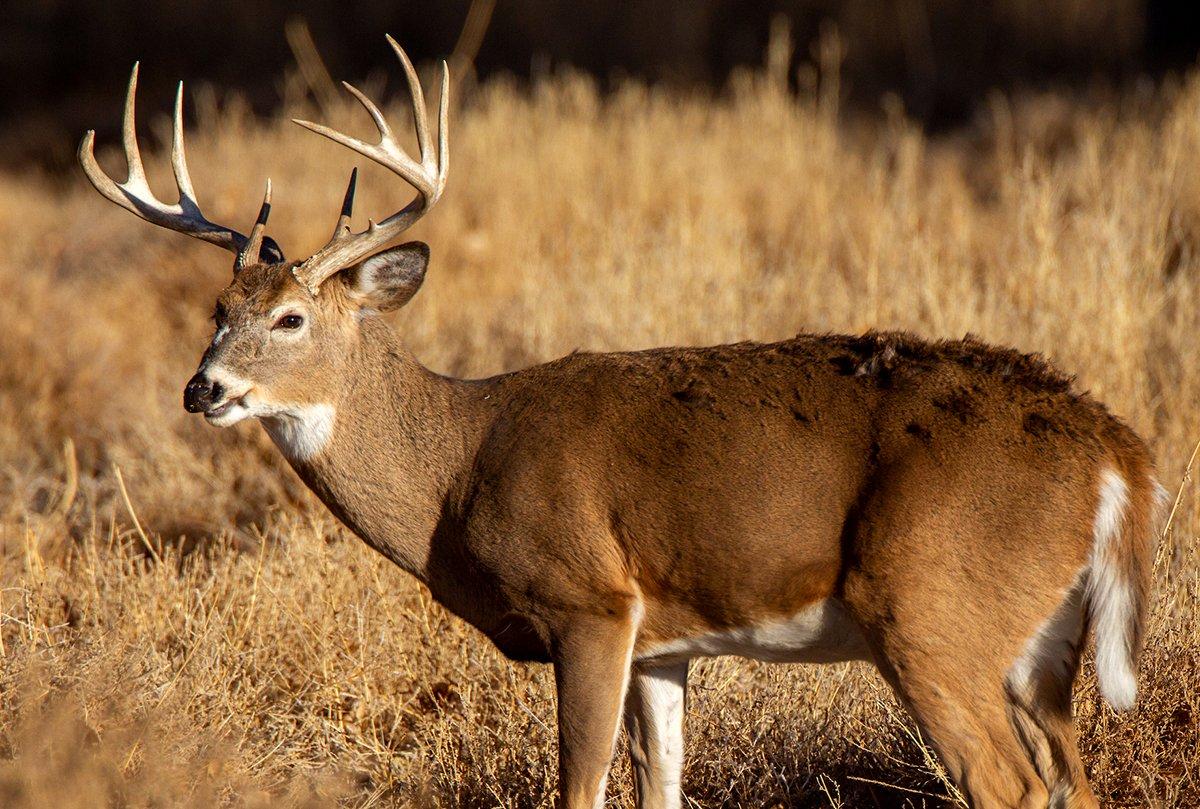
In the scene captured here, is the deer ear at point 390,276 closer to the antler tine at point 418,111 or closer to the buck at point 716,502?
the buck at point 716,502

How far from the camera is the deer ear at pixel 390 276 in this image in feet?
16.1

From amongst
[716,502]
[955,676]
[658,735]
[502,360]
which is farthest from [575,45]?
[955,676]

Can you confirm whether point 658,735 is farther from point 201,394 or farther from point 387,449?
point 201,394

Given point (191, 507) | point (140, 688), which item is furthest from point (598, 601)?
point (191, 507)

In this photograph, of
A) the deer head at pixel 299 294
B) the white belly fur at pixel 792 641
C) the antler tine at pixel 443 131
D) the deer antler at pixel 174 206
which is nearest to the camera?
the white belly fur at pixel 792 641

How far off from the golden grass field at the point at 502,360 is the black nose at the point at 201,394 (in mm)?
780

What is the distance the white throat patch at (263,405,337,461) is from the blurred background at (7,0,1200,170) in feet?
28.7

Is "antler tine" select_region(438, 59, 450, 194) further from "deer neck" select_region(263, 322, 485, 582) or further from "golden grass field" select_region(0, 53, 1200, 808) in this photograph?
"golden grass field" select_region(0, 53, 1200, 808)

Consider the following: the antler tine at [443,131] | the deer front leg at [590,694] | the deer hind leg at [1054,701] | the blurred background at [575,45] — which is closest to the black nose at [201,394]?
the antler tine at [443,131]

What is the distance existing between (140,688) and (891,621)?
231 centimetres

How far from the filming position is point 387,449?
470cm

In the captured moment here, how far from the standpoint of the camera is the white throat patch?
15.3 ft

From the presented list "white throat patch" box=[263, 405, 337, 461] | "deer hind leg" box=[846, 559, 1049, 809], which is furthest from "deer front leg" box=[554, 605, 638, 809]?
"white throat patch" box=[263, 405, 337, 461]

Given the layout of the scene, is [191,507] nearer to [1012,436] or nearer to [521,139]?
[1012,436]
